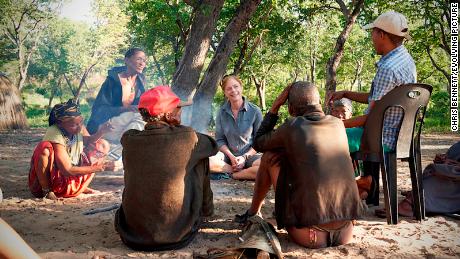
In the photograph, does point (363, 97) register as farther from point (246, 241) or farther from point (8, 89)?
point (8, 89)

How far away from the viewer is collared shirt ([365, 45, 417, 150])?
3.53 meters

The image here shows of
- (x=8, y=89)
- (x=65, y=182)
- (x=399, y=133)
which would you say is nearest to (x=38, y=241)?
(x=65, y=182)

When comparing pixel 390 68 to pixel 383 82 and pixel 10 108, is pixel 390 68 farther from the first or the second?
pixel 10 108

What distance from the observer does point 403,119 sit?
3438 mm

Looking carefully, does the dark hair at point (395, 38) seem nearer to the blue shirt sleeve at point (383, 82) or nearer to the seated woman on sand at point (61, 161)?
the blue shirt sleeve at point (383, 82)

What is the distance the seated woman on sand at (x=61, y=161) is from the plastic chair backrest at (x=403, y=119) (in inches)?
114

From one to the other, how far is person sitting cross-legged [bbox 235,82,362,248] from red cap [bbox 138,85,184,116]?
84cm

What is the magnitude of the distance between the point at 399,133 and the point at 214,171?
2.67 m

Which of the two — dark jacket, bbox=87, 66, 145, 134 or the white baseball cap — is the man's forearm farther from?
dark jacket, bbox=87, 66, 145, 134

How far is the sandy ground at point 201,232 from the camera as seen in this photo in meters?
2.95

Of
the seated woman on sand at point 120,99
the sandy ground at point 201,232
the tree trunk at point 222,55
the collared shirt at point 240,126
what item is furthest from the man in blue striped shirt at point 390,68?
the tree trunk at point 222,55

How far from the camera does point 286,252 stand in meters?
2.93

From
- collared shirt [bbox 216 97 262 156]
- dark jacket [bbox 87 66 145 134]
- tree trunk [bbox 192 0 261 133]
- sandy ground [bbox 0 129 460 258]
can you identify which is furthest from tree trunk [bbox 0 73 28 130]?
collared shirt [bbox 216 97 262 156]

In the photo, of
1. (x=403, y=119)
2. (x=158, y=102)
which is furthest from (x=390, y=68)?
(x=158, y=102)
